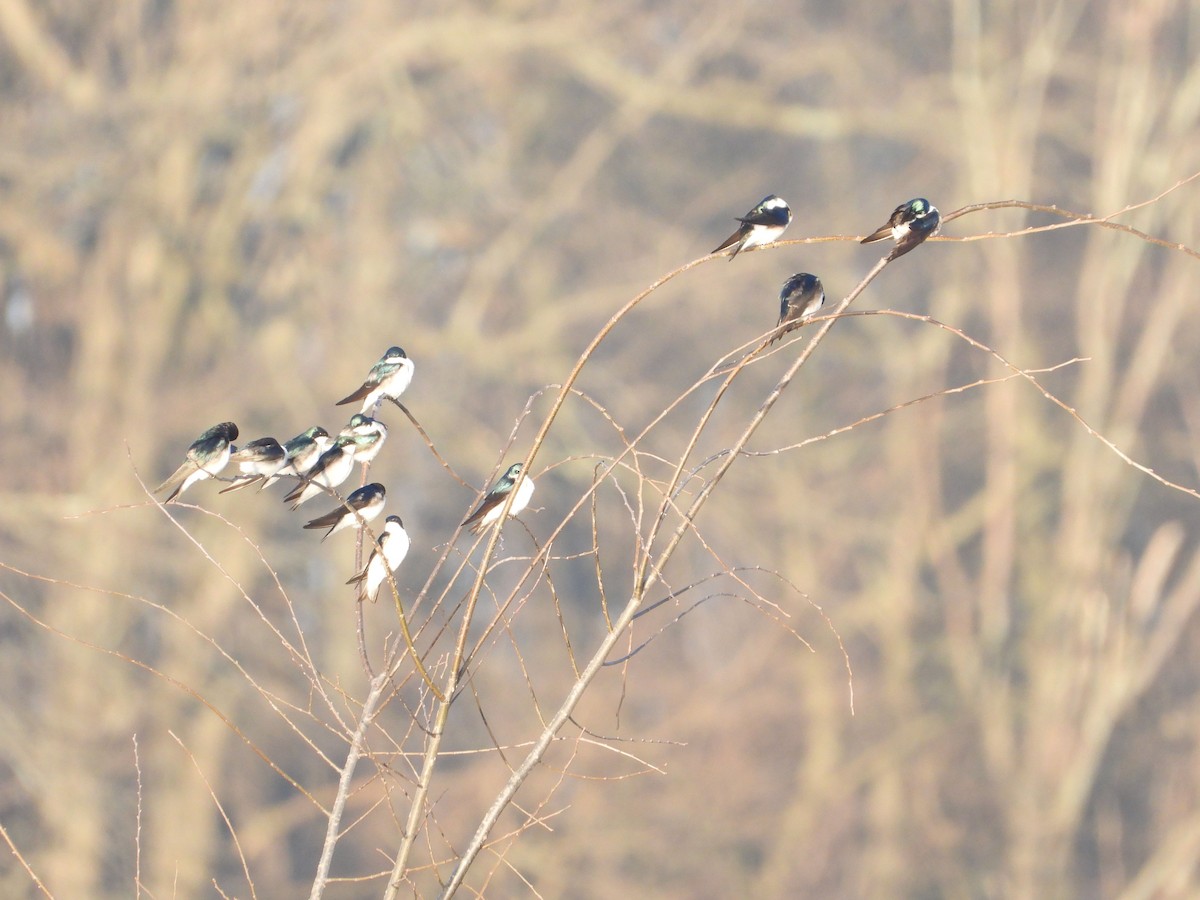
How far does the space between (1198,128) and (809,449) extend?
4523mm

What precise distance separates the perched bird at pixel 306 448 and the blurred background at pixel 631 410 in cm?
791

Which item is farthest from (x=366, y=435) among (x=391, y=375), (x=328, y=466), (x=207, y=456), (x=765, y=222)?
(x=765, y=222)

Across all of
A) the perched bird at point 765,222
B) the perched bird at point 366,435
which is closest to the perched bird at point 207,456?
the perched bird at point 366,435

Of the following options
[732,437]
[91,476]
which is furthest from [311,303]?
[732,437]

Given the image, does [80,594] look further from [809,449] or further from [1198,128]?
[1198,128]

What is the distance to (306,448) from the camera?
2756 millimetres

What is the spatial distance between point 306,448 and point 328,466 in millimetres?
76

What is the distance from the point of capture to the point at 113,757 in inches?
428

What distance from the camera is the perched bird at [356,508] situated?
8.46ft

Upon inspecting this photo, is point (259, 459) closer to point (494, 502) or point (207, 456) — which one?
point (207, 456)

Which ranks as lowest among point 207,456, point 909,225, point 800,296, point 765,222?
point 207,456

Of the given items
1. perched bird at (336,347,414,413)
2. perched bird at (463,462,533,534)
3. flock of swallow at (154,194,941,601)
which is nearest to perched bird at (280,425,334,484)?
flock of swallow at (154,194,941,601)

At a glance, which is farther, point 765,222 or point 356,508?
point 765,222

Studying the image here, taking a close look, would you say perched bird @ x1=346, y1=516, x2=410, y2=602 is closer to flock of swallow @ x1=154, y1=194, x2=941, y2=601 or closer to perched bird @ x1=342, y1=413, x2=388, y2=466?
flock of swallow @ x1=154, y1=194, x2=941, y2=601
